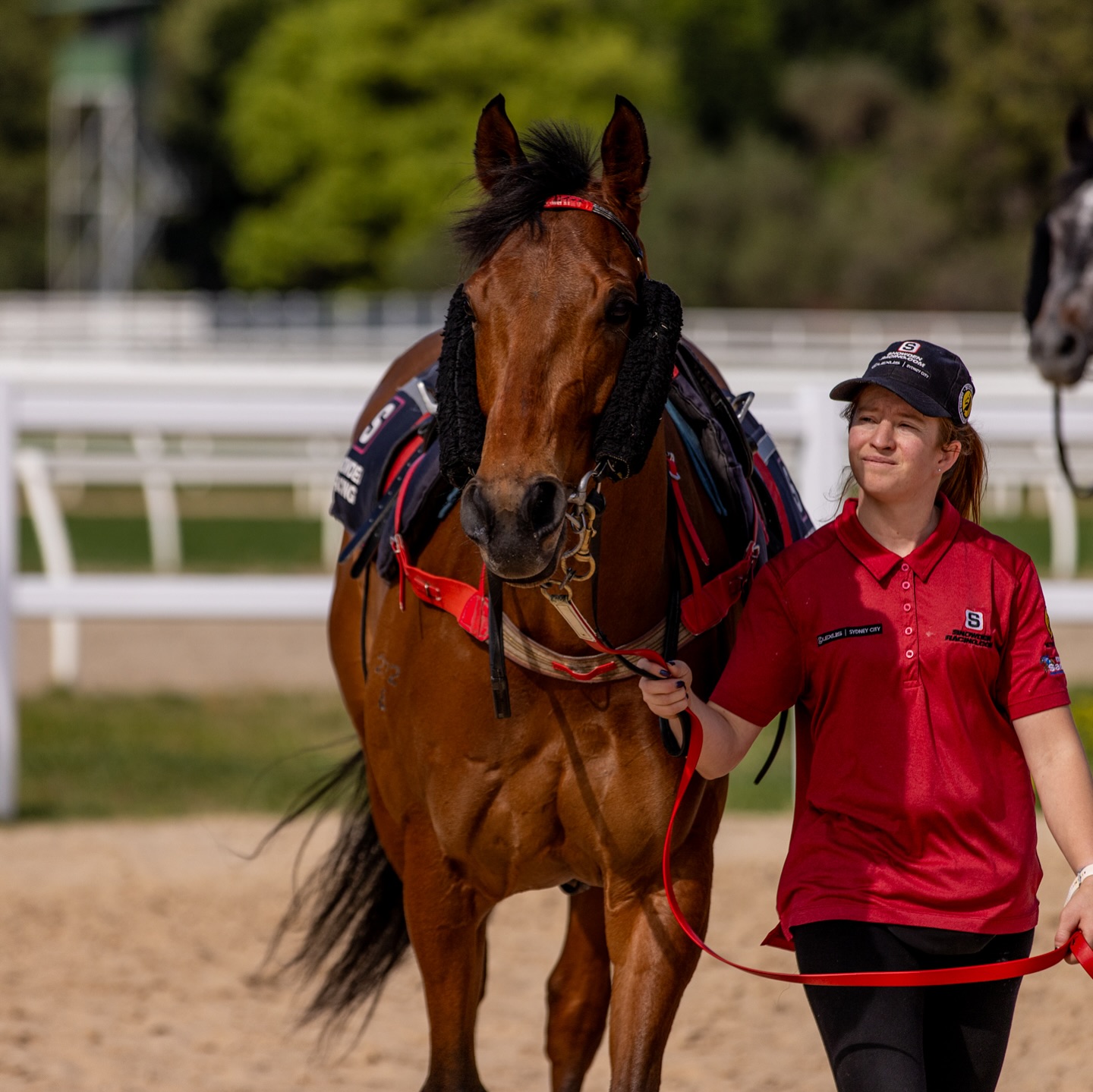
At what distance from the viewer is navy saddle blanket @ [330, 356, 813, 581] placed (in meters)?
3.22

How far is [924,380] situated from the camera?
104 inches

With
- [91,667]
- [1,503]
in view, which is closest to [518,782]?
[1,503]

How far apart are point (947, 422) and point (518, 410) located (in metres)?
0.71

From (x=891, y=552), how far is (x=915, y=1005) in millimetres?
676

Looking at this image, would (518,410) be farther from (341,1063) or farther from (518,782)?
(341,1063)

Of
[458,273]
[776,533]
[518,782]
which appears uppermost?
[458,273]

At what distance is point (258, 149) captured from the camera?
41.2 meters

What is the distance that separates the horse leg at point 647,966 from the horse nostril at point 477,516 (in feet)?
2.88

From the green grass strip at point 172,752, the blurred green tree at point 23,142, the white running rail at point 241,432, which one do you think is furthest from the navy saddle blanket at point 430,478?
the blurred green tree at point 23,142

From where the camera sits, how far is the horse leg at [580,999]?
3611 mm

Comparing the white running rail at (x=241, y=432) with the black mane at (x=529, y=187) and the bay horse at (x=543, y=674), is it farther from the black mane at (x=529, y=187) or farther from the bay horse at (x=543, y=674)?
the black mane at (x=529, y=187)

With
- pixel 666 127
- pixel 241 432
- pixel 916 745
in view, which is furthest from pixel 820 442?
pixel 666 127

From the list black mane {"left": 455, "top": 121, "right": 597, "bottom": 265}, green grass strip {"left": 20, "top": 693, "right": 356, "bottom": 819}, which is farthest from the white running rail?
black mane {"left": 455, "top": 121, "right": 597, "bottom": 265}

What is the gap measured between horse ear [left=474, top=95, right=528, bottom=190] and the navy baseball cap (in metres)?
0.63
